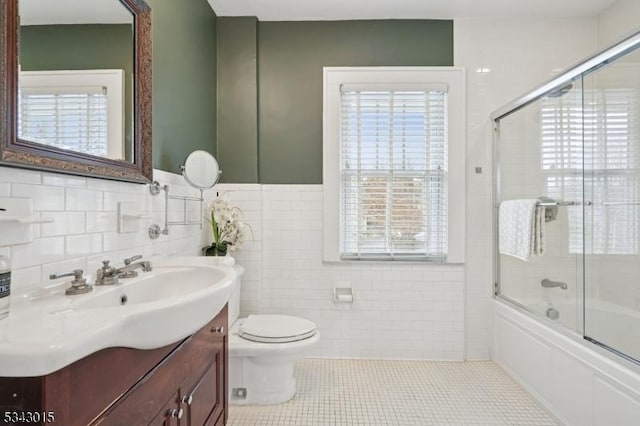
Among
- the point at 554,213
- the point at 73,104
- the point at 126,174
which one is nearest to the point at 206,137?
the point at 126,174

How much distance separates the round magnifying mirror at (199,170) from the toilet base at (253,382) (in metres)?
1.04

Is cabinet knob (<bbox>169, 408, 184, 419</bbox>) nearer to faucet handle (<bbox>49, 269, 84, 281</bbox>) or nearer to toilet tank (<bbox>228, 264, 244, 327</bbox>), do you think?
faucet handle (<bbox>49, 269, 84, 281</bbox>)

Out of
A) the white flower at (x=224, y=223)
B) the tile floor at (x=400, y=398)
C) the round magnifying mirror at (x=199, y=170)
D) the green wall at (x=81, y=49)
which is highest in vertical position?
the green wall at (x=81, y=49)

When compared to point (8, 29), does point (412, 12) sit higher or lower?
higher

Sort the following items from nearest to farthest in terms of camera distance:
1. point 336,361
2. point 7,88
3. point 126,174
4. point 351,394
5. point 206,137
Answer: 1. point 7,88
2. point 126,174
3. point 351,394
4. point 206,137
5. point 336,361

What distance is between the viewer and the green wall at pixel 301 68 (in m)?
2.50

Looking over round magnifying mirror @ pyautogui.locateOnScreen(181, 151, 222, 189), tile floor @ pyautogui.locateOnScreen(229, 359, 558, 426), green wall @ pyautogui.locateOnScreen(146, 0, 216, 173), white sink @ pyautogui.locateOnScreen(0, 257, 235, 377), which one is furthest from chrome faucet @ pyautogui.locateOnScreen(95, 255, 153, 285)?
tile floor @ pyautogui.locateOnScreen(229, 359, 558, 426)

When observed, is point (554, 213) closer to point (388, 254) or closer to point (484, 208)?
point (484, 208)

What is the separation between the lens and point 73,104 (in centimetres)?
114

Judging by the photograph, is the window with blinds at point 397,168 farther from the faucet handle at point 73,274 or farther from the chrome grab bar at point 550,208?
the faucet handle at point 73,274

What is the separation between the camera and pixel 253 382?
1.95 meters

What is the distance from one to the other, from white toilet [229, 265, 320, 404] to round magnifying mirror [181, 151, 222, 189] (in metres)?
0.89

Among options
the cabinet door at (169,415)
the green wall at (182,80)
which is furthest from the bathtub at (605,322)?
the green wall at (182,80)

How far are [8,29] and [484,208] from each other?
265 centimetres
